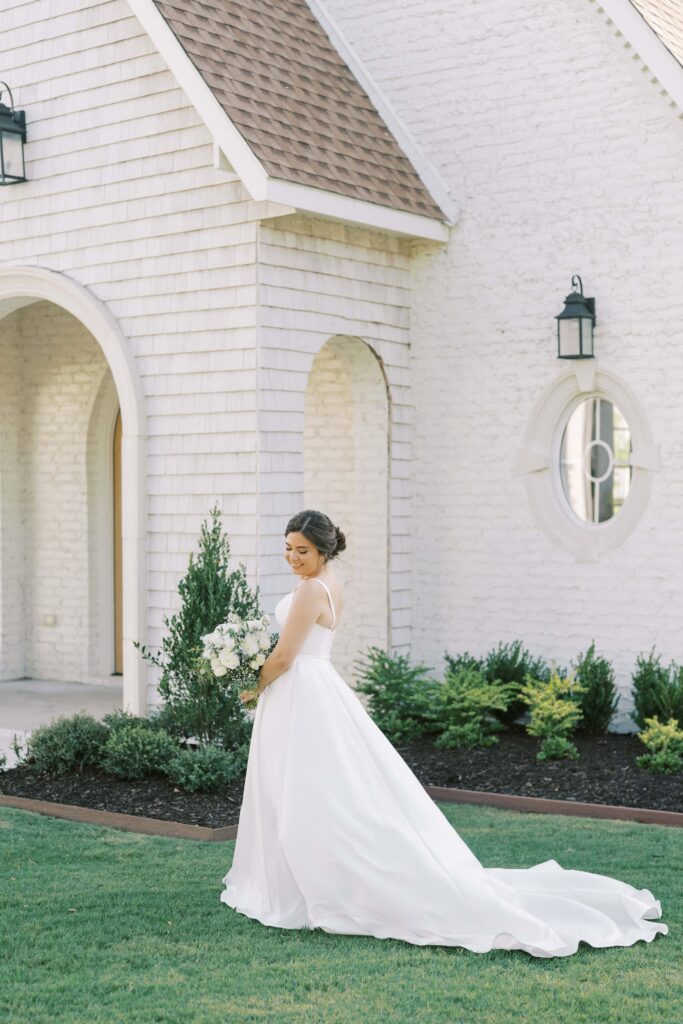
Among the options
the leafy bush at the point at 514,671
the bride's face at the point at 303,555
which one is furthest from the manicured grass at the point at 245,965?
the leafy bush at the point at 514,671

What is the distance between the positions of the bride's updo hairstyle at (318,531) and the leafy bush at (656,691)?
3835mm

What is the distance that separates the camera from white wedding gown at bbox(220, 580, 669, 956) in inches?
215

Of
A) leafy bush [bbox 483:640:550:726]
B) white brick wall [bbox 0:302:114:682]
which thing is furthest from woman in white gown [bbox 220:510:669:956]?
white brick wall [bbox 0:302:114:682]

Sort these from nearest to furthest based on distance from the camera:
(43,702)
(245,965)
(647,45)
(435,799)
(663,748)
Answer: (245,965) < (435,799) < (663,748) < (647,45) < (43,702)

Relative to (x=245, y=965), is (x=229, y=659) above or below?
above

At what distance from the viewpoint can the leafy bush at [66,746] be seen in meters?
8.65

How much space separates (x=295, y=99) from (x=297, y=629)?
18.0 feet

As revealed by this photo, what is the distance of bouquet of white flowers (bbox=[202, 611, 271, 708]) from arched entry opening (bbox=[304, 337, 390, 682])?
489 centimetres

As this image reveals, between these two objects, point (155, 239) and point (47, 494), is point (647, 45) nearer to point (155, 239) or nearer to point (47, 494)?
point (155, 239)

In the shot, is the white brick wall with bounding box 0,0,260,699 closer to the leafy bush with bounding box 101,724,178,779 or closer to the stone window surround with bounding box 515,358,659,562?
the leafy bush with bounding box 101,724,178,779

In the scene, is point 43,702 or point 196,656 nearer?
point 196,656

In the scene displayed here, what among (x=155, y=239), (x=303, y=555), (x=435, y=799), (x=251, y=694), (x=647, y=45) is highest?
(x=647, y=45)

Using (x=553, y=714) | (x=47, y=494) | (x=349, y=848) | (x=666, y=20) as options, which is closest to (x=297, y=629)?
(x=349, y=848)

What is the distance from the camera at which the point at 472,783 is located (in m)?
8.66
